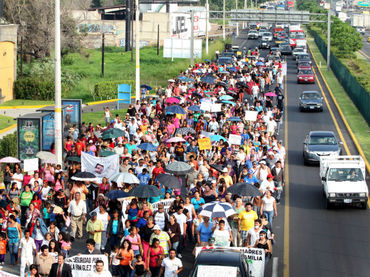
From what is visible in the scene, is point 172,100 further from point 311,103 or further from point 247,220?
point 247,220

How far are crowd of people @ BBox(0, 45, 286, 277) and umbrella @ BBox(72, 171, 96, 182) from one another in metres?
0.17

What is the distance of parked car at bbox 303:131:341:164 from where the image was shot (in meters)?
34.0

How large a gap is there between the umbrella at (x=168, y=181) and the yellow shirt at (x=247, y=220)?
3032mm

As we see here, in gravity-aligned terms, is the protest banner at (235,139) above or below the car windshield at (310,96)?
below

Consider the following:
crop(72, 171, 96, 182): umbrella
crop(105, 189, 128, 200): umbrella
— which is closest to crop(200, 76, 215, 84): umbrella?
crop(72, 171, 96, 182): umbrella

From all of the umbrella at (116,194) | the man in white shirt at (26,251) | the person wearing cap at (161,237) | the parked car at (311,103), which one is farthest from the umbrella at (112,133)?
the parked car at (311,103)

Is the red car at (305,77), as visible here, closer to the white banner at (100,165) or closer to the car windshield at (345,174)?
the car windshield at (345,174)

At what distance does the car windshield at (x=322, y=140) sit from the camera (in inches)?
1374

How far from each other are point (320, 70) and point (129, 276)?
64.8m

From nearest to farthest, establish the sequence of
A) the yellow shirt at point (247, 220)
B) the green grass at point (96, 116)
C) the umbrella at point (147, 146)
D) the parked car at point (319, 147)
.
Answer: the yellow shirt at point (247, 220)
the umbrella at point (147, 146)
the parked car at point (319, 147)
the green grass at point (96, 116)

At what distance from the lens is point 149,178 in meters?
25.0

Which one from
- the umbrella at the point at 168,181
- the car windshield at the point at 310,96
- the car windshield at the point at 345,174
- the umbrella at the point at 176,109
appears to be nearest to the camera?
the umbrella at the point at 168,181

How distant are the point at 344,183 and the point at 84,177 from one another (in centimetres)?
891

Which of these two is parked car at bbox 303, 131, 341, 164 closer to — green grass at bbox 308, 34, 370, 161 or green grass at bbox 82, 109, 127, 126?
green grass at bbox 308, 34, 370, 161
